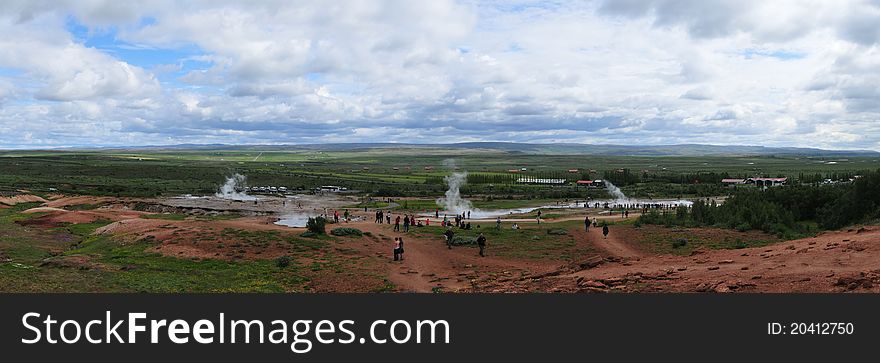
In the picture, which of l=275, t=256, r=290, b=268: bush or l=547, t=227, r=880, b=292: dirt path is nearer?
l=547, t=227, r=880, b=292: dirt path

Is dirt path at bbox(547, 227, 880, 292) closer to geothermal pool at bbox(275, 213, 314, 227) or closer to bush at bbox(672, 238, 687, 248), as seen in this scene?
bush at bbox(672, 238, 687, 248)

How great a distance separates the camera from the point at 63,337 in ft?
34.2

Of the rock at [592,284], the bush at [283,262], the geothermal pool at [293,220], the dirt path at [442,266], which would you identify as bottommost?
the geothermal pool at [293,220]

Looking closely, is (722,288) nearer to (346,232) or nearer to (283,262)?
(283,262)

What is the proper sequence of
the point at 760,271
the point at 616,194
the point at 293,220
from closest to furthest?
1. the point at 760,271
2. the point at 293,220
3. the point at 616,194

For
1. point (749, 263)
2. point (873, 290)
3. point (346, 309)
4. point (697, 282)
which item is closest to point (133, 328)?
point (346, 309)

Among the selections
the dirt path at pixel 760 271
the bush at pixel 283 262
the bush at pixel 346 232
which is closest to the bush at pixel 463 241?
the bush at pixel 346 232

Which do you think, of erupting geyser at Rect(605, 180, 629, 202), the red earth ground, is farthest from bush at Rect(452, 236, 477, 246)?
erupting geyser at Rect(605, 180, 629, 202)

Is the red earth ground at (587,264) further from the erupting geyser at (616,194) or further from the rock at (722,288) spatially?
the erupting geyser at (616,194)

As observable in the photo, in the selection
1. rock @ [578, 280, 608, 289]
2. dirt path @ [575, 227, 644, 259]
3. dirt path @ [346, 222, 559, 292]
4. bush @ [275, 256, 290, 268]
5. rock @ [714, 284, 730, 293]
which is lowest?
dirt path @ [575, 227, 644, 259]

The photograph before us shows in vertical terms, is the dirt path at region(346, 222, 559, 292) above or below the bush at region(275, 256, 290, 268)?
below

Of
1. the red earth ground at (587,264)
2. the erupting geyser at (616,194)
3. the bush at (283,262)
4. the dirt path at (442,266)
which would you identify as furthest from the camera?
the erupting geyser at (616,194)

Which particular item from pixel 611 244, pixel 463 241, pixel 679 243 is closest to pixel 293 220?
pixel 463 241

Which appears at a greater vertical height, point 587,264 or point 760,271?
point 760,271
